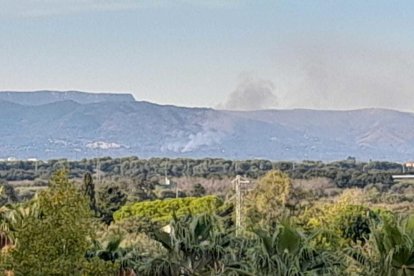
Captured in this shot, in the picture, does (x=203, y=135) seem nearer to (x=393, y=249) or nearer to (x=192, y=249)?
(x=192, y=249)

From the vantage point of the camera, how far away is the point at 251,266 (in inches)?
746

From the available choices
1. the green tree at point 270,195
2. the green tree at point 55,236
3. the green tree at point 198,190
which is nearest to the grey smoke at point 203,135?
the green tree at point 198,190

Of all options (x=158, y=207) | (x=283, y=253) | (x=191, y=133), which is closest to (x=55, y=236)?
(x=283, y=253)

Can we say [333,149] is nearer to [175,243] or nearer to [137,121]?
[137,121]

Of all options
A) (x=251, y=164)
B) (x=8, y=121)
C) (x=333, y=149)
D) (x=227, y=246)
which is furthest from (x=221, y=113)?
(x=227, y=246)

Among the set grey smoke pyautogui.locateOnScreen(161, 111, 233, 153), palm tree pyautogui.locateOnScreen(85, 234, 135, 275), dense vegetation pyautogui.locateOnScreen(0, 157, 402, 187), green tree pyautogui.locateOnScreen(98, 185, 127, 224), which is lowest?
green tree pyautogui.locateOnScreen(98, 185, 127, 224)

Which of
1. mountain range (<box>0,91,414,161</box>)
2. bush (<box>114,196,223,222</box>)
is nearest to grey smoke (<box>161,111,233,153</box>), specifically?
mountain range (<box>0,91,414,161</box>)

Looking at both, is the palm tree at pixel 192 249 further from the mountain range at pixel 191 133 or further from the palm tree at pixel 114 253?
the mountain range at pixel 191 133

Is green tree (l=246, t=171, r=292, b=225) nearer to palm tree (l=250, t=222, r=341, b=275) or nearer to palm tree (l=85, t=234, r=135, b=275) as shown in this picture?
palm tree (l=85, t=234, r=135, b=275)

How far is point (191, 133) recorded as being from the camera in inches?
6973

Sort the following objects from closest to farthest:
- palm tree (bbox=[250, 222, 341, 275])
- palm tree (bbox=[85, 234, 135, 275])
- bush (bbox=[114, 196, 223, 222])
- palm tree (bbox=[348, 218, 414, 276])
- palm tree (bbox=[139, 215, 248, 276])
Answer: palm tree (bbox=[348, 218, 414, 276])
palm tree (bbox=[250, 222, 341, 275])
palm tree (bbox=[139, 215, 248, 276])
palm tree (bbox=[85, 234, 135, 275])
bush (bbox=[114, 196, 223, 222])

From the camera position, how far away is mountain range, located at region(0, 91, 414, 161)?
488 ft

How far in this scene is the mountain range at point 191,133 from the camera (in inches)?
5851

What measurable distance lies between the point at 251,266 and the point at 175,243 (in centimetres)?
420
